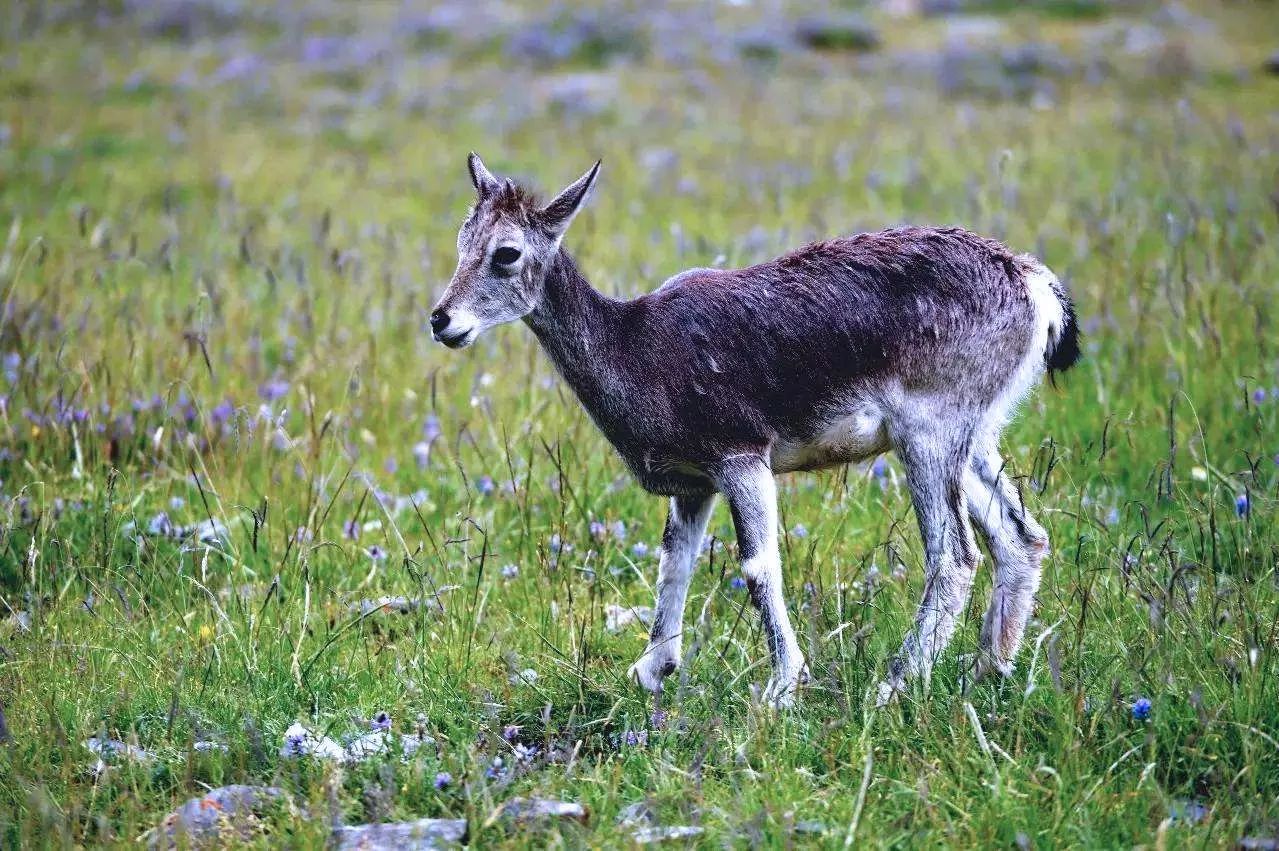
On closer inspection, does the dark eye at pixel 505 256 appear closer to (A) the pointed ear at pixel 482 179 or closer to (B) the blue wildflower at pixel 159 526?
(A) the pointed ear at pixel 482 179

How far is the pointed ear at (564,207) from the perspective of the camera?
179 inches

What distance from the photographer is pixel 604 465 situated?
6.30 metres

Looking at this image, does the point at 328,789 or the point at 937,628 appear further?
the point at 937,628

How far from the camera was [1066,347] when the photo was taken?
16.4ft

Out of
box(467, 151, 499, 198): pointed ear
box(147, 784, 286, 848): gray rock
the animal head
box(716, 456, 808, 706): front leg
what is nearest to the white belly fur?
box(716, 456, 808, 706): front leg

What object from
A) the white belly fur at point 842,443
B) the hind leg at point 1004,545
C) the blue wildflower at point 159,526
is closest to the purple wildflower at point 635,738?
the white belly fur at point 842,443

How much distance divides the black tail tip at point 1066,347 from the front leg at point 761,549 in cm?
128

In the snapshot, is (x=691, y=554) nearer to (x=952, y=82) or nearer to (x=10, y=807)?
(x=10, y=807)

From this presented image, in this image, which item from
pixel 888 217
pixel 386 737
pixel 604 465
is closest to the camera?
pixel 386 737

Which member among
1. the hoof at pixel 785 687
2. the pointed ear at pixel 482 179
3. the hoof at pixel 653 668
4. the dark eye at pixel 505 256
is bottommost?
the hoof at pixel 653 668

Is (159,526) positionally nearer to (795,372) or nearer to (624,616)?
(624,616)

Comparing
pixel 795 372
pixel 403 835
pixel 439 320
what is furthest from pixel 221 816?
pixel 795 372

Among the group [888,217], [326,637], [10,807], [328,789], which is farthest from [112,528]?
[888,217]

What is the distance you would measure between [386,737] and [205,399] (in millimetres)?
3453
